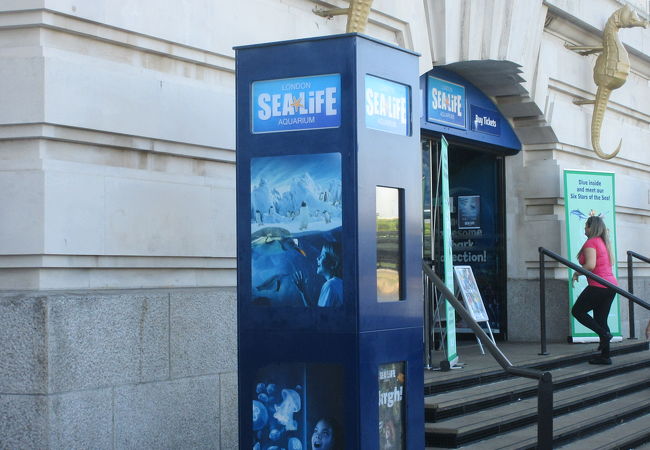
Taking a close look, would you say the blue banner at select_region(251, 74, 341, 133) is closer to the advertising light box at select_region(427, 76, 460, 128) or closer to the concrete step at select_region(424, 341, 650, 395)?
the concrete step at select_region(424, 341, 650, 395)

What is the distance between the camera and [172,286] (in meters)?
7.37

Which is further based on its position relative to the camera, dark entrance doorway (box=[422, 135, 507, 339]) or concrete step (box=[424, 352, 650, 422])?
dark entrance doorway (box=[422, 135, 507, 339])

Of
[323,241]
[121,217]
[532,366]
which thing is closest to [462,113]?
[532,366]

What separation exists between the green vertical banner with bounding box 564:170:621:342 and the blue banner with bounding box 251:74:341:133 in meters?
7.82

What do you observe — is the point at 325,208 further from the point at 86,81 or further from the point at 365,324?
the point at 86,81

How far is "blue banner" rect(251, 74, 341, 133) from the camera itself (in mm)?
5480

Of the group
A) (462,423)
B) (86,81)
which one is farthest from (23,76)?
(462,423)

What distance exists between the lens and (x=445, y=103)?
1210cm

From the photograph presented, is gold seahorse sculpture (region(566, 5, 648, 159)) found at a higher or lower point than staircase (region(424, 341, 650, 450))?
higher

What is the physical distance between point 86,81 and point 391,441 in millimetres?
2932

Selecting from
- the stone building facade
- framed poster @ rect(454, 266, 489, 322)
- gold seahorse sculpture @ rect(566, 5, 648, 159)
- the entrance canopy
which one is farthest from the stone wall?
gold seahorse sculpture @ rect(566, 5, 648, 159)

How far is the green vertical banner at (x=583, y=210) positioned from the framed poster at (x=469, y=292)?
72.2 inches

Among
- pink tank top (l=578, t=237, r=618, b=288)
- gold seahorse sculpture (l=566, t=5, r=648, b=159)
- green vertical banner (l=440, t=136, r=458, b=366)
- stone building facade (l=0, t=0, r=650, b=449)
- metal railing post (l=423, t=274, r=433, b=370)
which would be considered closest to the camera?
stone building facade (l=0, t=0, r=650, b=449)

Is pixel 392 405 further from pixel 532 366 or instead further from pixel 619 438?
pixel 532 366
